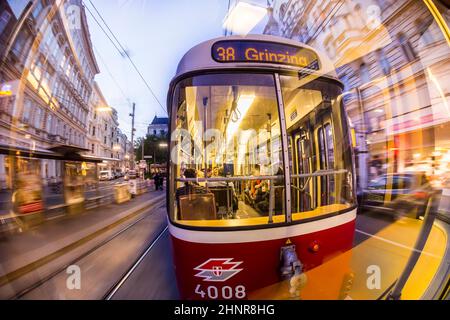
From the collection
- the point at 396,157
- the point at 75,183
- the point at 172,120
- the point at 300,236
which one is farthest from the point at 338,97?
the point at 75,183

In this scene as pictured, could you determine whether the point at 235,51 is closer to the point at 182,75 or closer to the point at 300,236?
the point at 182,75

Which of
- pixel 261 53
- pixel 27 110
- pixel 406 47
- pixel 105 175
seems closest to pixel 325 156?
Answer: pixel 261 53

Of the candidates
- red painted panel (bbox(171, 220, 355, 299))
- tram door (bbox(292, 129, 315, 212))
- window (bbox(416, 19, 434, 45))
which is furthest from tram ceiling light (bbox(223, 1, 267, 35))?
window (bbox(416, 19, 434, 45))

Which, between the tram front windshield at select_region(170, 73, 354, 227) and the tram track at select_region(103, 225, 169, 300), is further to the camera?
the tram track at select_region(103, 225, 169, 300)

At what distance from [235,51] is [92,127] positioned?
20.3m

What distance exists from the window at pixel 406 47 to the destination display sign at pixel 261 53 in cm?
952

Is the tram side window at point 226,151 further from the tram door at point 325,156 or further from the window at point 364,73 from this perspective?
the window at point 364,73

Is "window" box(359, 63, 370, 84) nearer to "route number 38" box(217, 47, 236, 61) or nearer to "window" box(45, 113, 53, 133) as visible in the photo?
"route number 38" box(217, 47, 236, 61)

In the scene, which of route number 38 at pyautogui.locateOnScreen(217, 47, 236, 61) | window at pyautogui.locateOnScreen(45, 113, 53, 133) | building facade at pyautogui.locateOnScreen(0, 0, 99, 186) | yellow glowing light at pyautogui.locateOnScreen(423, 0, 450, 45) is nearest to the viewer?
yellow glowing light at pyautogui.locateOnScreen(423, 0, 450, 45)

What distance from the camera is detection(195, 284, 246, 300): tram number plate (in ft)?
5.36

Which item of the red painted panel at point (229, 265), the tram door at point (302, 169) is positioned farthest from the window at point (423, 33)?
the red painted panel at point (229, 265)

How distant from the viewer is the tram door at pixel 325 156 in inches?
96.3

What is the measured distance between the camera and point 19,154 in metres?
5.57
